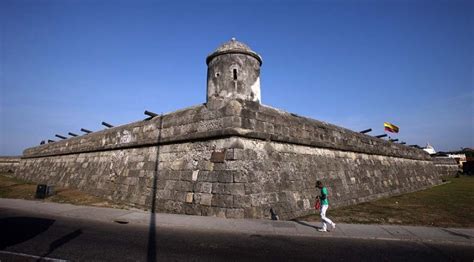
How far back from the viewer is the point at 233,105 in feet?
24.5

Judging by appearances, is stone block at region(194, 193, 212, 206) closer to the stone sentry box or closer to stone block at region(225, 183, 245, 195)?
the stone sentry box

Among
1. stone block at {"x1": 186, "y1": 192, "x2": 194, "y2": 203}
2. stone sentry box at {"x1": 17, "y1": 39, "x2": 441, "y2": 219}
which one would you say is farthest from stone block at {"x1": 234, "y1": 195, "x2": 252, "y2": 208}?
stone block at {"x1": 186, "y1": 192, "x2": 194, "y2": 203}

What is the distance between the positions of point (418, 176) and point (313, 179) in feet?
47.6

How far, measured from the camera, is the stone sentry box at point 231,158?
693 cm

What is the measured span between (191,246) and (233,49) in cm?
646

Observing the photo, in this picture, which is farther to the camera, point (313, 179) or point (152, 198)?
point (313, 179)

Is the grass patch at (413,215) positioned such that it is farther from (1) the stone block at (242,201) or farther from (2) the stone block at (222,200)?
(2) the stone block at (222,200)

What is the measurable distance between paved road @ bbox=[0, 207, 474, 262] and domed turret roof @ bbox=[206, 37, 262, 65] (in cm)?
587

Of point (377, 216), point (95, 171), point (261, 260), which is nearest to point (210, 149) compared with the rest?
point (261, 260)

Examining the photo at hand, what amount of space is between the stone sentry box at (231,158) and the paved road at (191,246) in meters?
1.65

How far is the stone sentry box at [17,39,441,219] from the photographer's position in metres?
6.93

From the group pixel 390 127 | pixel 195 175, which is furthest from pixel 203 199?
pixel 390 127

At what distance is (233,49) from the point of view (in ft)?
27.8

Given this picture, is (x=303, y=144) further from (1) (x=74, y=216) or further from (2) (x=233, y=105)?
(1) (x=74, y=216)
